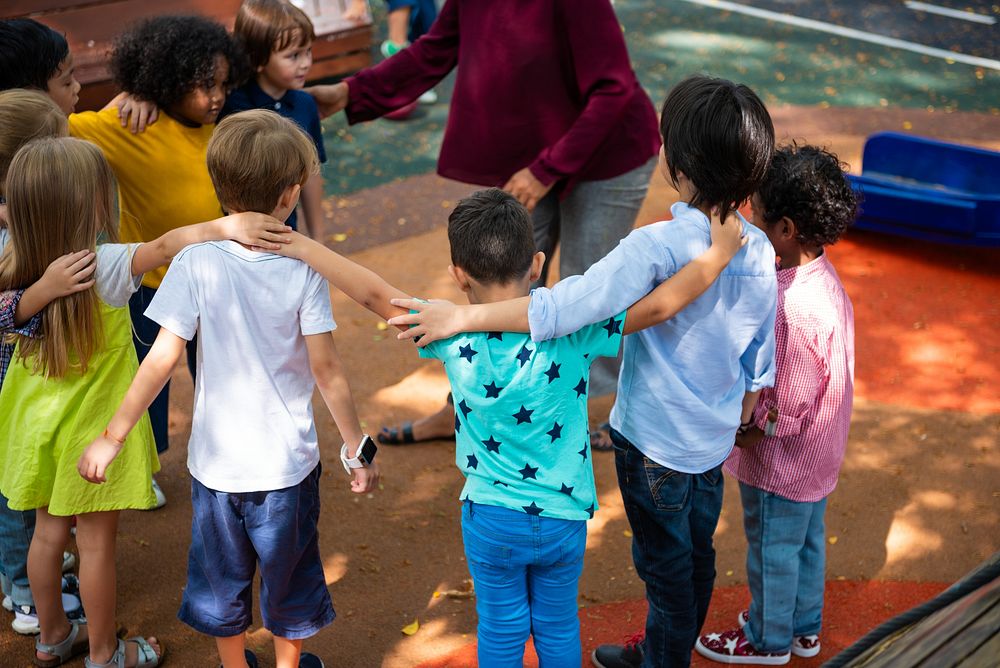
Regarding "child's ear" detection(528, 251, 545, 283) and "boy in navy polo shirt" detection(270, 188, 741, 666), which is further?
"child's ear" detection(528, 251, 545, 283)

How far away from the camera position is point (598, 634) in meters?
3.48

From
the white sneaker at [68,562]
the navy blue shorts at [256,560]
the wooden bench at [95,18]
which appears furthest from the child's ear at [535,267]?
the wooden bench at [95,18]

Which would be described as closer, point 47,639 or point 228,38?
point 47,639

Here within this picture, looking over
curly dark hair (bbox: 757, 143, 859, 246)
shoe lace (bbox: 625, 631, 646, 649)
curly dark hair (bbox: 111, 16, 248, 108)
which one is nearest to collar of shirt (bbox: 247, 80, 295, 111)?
curly dark hair (bbox: 111, 16, 248, 108)

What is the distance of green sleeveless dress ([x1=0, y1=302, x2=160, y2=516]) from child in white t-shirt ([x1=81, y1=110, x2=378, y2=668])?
316mm

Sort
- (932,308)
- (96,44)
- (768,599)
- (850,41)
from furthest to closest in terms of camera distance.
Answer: (850,41) < (96,44) < (932,308) < (768,599)

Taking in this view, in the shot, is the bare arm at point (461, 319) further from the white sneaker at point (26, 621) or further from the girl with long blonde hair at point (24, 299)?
the white sneaker at point (26, 621)

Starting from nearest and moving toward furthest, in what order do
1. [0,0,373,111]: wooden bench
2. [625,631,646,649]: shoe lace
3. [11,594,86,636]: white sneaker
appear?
[625,631,646,649]: shoe lace
[11,594,86,636]: white sneaker
[0,0,373,111]: wooden bench

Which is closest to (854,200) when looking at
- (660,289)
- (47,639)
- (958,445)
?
(660,289)

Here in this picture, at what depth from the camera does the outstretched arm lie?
2539mm

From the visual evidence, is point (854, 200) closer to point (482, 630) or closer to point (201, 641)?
point (482, 630)

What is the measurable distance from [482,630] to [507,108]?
2.21 m

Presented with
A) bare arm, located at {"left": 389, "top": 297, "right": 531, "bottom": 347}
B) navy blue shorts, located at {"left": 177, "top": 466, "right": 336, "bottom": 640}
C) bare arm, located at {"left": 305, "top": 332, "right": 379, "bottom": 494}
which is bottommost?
navy blue shorts, located at {"left": 177, "top": 466, "right": 336, "bottom": 640}

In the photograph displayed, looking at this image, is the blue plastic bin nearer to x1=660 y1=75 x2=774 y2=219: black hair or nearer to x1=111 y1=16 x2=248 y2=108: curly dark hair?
x1=660 y1=75 x2=774 y2=219: black hair
